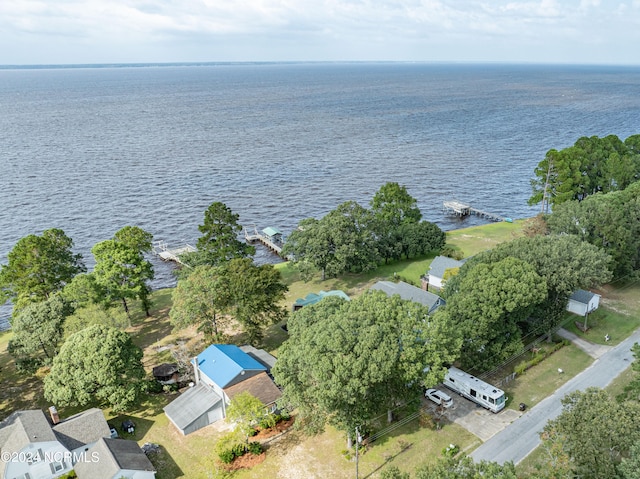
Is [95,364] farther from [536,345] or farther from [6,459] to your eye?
[536,345]

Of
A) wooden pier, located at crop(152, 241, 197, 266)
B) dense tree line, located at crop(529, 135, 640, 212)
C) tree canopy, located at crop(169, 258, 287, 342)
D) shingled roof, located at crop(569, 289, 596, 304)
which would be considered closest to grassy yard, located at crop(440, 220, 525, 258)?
dense tree line, located at crop(529, 135, 640, 212)

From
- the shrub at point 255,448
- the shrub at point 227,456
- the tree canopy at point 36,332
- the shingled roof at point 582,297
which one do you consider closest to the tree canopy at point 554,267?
the shingled roof at point 582,297

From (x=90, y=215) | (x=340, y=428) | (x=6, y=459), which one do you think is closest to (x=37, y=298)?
(x=6, y=459)

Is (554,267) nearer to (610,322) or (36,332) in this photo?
(610,322)

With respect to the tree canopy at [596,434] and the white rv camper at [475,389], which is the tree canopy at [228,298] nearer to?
the white rv camper at [475,389]

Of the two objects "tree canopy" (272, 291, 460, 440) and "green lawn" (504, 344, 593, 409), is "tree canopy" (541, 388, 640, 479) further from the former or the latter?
"green lawn" (504, 344, 593, 409)
